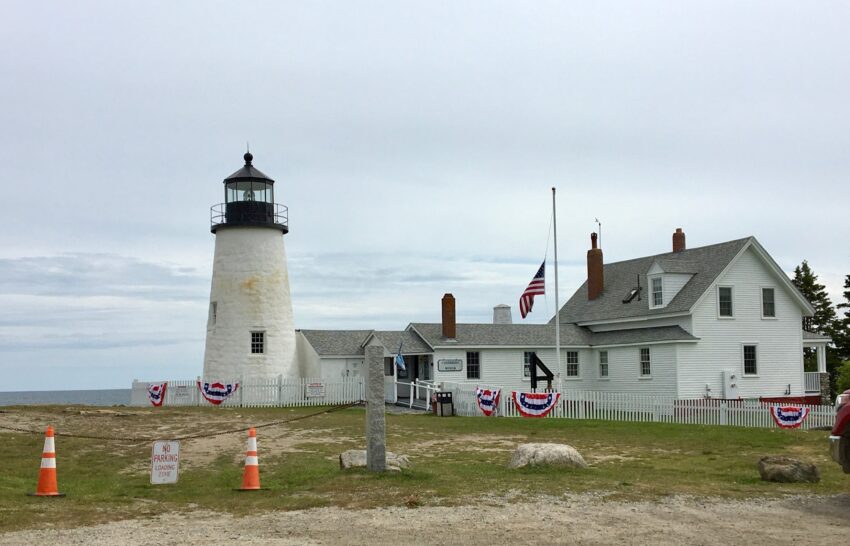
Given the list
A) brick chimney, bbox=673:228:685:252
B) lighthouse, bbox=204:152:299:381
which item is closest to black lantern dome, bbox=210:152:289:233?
lighthouse, bbox=204:152:299:381

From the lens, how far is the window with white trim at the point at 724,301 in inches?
1593

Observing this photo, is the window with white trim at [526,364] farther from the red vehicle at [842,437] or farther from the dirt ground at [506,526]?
the dirt ground at [506,526]

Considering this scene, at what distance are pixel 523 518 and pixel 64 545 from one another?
5.49 metres

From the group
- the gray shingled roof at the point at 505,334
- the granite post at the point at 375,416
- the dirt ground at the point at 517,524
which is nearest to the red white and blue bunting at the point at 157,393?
the gray shingled roof at the point at 505,334

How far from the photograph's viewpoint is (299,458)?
60.8 feet

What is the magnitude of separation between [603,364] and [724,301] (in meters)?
6.87

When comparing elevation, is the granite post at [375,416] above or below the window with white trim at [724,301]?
below

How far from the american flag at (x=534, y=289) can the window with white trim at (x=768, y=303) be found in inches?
429

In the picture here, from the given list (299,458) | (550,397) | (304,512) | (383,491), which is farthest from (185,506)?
(550,397)

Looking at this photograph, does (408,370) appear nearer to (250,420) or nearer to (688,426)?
(250,420)

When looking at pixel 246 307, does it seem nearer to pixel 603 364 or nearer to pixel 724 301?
pixel 603 364

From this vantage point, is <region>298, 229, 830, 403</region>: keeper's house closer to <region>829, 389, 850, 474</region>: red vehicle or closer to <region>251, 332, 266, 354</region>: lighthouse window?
<region>251, 332, 266, 354</region>: lighthouse window

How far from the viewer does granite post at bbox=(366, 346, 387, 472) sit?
14938 millimetres

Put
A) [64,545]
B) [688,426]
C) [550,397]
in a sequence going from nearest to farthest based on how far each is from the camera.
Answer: [64,545] < [688,426] < [550,397]
